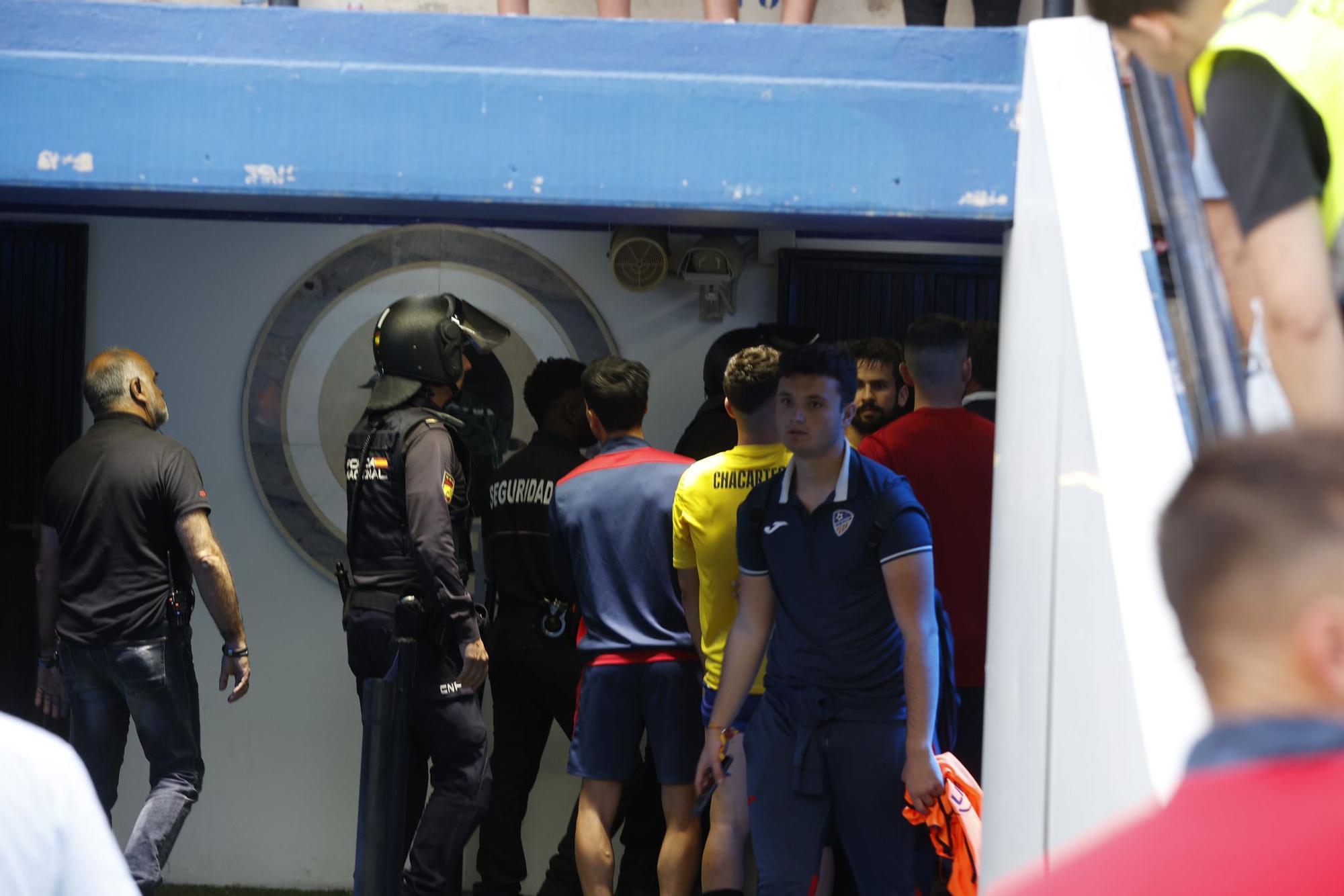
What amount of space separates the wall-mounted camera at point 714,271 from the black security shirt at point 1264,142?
339 centimetres

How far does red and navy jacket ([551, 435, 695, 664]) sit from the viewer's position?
454cm

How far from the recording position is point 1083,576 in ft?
8.56

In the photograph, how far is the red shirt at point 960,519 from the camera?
4344mm

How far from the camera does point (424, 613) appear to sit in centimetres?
451

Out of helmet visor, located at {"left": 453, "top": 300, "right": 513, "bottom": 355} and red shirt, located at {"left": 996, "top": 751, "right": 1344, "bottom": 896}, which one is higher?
helmet visor, located at {"left": 453, "top": 300, "right": 513, "bottom": 355}

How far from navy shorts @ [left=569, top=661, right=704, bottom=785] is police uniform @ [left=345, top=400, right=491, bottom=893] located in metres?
0.36

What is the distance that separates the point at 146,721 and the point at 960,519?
272 cm

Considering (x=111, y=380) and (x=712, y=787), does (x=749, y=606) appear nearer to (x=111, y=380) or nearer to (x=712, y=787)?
(x=712, y=787)

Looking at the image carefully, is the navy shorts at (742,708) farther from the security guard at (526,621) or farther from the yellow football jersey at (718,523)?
the security guard at (526,621)

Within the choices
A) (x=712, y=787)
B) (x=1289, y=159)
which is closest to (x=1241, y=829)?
(x=1289, y=159)

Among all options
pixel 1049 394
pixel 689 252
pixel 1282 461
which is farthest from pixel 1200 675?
pixel 689 252

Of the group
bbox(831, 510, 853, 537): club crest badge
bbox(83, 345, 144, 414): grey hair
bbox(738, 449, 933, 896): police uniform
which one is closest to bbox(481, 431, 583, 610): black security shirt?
bbox(83, 345, 144, 414): grey hair

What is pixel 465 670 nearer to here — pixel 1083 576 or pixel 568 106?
pixel 568 106

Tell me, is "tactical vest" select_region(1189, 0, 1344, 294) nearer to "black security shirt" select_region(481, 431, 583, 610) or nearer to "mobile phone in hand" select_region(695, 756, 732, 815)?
"mobile phone in hand" select_region(695, 756, 732, 815)
